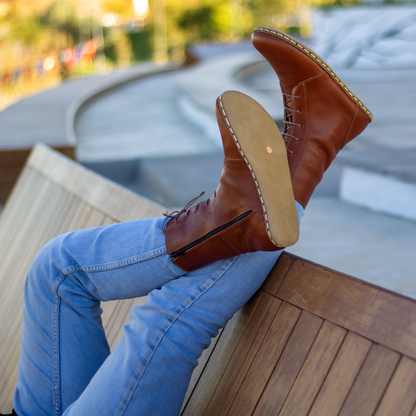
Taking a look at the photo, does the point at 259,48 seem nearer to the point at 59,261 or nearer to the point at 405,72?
the point at 59,261

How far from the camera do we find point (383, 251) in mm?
2529

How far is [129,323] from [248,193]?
1.49ft

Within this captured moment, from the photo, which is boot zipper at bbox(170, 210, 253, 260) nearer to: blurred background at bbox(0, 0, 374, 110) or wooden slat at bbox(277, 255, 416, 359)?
wooden slat at bbox(277, 255, 416, 359)

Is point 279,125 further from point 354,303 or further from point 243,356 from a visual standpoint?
point 354,303

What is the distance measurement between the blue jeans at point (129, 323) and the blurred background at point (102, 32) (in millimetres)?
15059

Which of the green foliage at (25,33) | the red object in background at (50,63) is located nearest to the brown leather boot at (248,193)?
the red object in background at (50,63)

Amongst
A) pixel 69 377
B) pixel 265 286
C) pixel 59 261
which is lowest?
pixel 69 377

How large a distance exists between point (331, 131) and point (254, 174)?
0.35 m

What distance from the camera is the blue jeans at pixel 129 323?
1.28 metres

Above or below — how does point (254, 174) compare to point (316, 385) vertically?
above

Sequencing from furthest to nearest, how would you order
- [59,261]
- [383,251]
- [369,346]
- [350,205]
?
[350,205]
[383,251]
[59,261]
[369,346]

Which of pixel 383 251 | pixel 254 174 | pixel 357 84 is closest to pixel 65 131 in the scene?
pixel 383 251

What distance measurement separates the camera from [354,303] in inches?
48.4

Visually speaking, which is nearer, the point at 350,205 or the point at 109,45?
the point at 350,205
